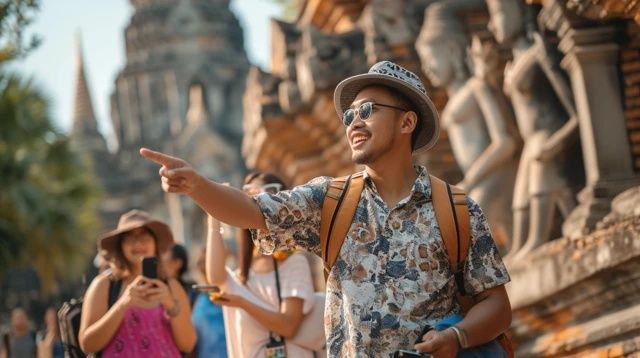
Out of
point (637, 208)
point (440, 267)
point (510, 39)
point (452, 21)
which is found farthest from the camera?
point (452, 21)

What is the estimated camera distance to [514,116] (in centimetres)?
1134

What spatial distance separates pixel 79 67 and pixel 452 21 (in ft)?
173

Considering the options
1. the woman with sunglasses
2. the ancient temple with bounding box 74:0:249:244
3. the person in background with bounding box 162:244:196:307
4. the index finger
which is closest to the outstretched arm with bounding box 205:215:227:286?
the woman with sunglasses

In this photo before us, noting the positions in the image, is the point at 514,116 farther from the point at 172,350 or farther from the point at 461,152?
the point at 172,350

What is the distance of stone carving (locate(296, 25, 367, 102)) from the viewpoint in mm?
13781

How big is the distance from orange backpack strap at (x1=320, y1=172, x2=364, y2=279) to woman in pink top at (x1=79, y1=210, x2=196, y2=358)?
173 centimetres

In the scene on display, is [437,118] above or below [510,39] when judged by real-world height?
below

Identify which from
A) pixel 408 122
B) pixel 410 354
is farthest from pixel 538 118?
pixel 410 354

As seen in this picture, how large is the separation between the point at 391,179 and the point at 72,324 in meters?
2.54

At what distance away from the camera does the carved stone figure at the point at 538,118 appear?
32.1 feet

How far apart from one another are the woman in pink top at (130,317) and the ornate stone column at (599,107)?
305 centimetres

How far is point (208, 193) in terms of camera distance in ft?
14.9

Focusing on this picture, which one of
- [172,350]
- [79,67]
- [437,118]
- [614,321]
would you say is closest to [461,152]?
[614,321]

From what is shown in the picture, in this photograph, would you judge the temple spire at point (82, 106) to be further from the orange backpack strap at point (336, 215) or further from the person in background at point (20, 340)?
the orange backpack strap at point (336, 215)
